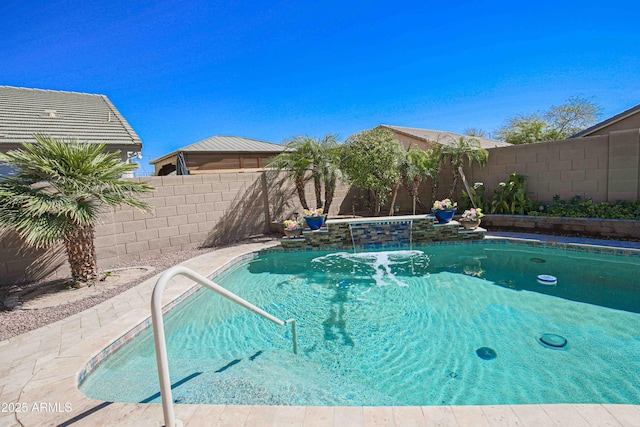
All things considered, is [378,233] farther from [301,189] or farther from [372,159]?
[301,189]

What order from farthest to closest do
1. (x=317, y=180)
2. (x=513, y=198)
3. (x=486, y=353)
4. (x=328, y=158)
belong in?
(x=317, y=180) → (x=328, y=158) → (x=513, y=198) → (x=486, y=353)

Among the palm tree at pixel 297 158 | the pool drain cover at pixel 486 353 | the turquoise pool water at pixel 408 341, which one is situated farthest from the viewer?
the palm tree at pixel 297 158

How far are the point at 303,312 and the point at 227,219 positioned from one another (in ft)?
17.7

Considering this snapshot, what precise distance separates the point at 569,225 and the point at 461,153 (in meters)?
3.64

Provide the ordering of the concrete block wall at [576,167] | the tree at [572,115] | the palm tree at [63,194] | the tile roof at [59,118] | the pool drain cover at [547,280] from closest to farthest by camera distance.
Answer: the palm tree at [63,194]
the pool drain cover at [547,280]
the concrete block wall at [576,167]
the tile roof at [59,118]
the tree at [572,115]

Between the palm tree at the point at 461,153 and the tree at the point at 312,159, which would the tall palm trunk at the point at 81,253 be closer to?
the tree at the point at 312,159

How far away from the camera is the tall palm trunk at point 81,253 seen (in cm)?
569

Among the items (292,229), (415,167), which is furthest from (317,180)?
(415,167)

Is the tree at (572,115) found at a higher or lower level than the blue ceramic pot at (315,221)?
higher

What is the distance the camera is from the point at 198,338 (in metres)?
4.16

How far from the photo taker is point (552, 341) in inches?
145

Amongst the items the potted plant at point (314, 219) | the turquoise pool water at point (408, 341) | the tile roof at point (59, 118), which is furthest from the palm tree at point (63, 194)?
the potted plant at point (314, 219)

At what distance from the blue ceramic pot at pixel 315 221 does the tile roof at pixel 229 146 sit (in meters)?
9.06

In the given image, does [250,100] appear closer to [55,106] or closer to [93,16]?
[55,106]
